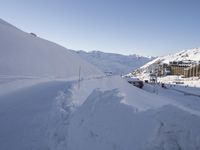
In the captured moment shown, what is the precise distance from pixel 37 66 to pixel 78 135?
934 inches

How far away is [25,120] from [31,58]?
2249 centimetres

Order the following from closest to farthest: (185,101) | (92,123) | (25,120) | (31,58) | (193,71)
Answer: (92,123) < (25,120) < (31,58) < (185,101) < (193,71)

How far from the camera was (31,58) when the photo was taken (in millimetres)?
33719

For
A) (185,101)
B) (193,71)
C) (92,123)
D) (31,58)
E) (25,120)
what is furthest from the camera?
(193,71)

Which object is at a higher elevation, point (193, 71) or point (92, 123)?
point (193, 71)

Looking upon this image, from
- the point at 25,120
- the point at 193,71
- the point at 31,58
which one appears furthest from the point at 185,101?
the point at 193,71

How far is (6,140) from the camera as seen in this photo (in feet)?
34.2

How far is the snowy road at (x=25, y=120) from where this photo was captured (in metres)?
10.1

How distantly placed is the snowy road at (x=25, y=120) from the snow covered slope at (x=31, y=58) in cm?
1187

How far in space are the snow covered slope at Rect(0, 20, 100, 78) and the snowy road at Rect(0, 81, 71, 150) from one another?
11871 mm

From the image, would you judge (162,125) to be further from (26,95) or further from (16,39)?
(16,39)

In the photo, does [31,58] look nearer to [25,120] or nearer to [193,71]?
[25,120]

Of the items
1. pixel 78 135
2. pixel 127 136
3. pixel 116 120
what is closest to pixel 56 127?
pixel 78 135

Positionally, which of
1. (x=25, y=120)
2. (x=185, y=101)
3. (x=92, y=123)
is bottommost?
(x=185, y=101)
